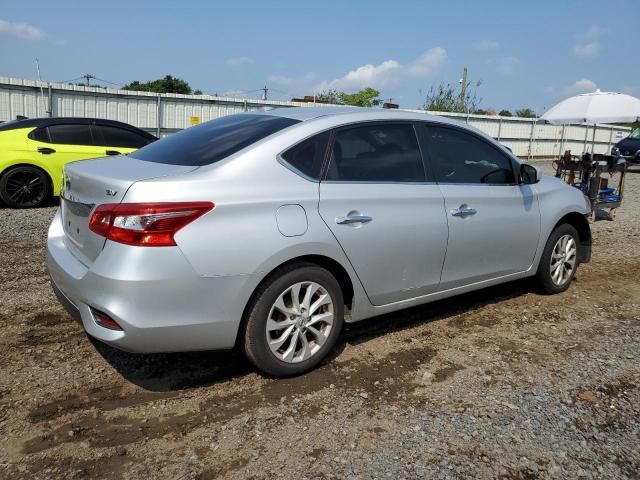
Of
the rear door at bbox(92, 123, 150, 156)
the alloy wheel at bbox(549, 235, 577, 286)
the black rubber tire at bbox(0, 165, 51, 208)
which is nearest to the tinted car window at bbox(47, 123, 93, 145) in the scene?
the rear door at bbox(92, 123, 150, 156)

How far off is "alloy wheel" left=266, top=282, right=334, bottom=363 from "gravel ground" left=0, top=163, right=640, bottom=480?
20 cm

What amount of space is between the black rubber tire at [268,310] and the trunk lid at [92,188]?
31.7 inches

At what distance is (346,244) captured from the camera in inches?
131

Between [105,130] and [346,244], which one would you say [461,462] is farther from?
[105,130]

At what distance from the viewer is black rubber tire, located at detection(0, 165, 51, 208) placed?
837cm

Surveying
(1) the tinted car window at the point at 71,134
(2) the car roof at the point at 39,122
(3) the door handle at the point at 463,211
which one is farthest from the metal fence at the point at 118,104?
(3) the door handle at the point at 463,211

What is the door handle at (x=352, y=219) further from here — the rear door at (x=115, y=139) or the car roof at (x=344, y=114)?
the rear door at (x=115, y=139)

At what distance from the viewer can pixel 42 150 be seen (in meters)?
8.58

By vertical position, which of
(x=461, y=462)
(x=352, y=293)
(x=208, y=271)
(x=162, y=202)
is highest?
(x=162, y=202)

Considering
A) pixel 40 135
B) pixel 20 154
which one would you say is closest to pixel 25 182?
pixel 20 154

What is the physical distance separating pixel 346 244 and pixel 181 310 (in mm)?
1072

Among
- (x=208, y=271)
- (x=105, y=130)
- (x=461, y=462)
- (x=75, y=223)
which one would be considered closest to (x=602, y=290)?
(x=461, y=462)

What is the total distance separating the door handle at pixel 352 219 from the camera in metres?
3.30

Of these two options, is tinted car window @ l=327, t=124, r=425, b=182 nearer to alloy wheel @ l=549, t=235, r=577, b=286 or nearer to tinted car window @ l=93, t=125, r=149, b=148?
alloy wheel @ l=549, t=235, r=577, b=286
